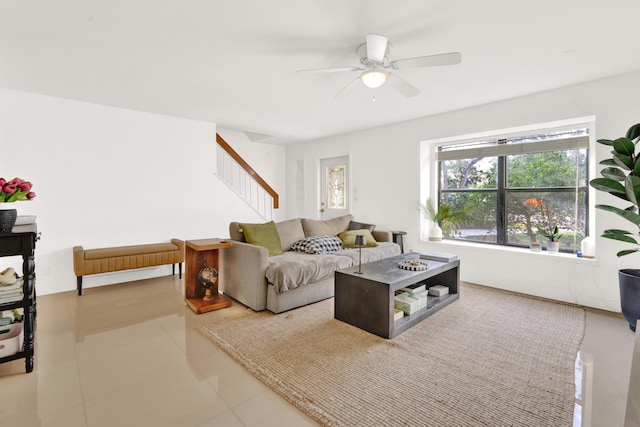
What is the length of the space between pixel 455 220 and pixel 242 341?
3633mm

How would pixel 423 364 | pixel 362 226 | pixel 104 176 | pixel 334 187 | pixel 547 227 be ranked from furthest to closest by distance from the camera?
pixel 334 187
pixel 362 226
pixel 104 176
pixel 547 227
pixel 423 364

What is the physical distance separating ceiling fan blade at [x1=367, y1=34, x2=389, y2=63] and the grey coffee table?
5.87ft

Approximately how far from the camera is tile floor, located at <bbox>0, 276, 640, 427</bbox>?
5.53ft

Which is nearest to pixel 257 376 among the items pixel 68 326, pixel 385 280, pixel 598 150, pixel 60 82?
pixel 385 280

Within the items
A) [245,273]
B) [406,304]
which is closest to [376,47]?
[406,304]

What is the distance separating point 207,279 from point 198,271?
18 cm

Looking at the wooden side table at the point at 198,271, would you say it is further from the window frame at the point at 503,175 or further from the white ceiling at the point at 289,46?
the window frame at the point at 503,175

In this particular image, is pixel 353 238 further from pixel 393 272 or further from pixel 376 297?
pixel 376 297

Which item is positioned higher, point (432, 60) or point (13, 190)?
point (432, 60)

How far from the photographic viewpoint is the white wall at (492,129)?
3.24 m

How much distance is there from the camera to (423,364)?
86.5 inches

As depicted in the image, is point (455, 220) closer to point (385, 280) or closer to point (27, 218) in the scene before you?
point (385, 280)

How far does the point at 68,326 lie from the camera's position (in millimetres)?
2859

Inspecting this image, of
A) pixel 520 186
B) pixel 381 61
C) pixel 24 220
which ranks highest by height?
pixel 381 61
